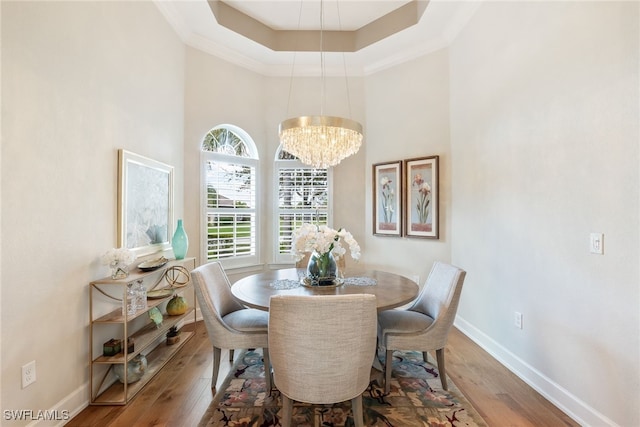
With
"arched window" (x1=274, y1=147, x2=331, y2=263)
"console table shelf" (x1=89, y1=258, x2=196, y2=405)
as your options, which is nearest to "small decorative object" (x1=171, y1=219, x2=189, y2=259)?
"console table shelf" (x1=89, y1=258, x2=196, y2=405)

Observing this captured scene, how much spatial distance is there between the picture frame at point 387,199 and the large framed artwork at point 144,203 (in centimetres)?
255

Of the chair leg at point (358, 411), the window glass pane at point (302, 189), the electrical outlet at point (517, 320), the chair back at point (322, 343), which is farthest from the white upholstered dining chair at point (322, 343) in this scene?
the window glass pane at point (302, 189)

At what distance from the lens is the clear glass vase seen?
2.11 m

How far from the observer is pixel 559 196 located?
6.21 feet

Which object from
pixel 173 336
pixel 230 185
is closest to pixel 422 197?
pixel 230 185

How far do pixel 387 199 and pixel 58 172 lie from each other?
10.6ft

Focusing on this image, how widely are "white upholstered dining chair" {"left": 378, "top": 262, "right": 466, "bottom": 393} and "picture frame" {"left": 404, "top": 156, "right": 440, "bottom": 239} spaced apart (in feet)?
4.37

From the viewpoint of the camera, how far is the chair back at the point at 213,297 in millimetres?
1938

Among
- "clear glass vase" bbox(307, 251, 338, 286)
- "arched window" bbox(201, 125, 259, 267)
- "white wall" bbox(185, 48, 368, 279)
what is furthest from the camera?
"white wall" bbox(185, 48, 368, 279)

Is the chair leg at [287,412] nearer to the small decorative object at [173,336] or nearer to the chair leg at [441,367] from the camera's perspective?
the chair leg at [441,367]

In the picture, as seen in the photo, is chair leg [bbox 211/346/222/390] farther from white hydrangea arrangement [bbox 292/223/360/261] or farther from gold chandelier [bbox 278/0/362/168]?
gold chandelier [bbox 278/0/362/168]

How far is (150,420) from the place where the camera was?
1755 millimetres

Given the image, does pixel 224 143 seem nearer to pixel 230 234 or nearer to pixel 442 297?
pixel 230 234

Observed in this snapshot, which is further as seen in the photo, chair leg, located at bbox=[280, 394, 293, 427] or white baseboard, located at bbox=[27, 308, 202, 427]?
white baseboard, located at bbox=[27, 308, 202, 427]
